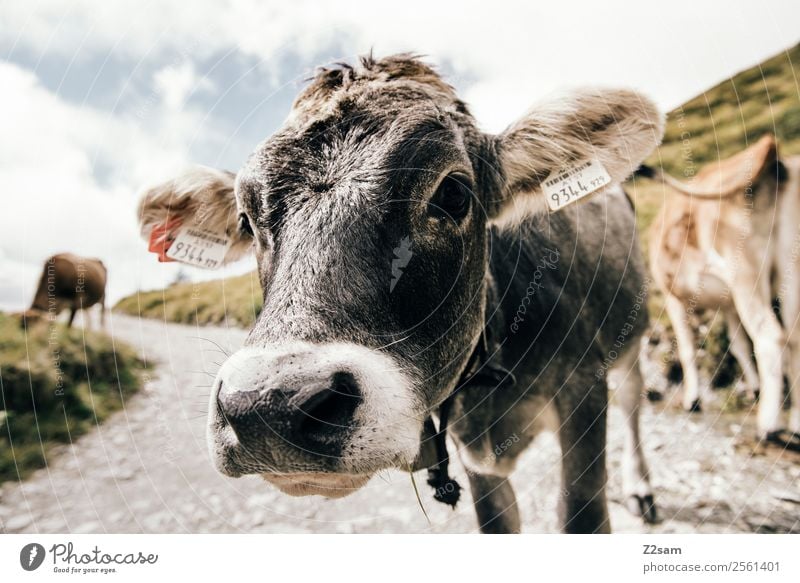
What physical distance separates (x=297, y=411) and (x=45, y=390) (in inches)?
91.8

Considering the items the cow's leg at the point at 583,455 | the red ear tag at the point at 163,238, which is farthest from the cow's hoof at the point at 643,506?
the red ear tag at the point at 163,238

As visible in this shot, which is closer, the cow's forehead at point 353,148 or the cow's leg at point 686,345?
the cow's forehead at point 353,148

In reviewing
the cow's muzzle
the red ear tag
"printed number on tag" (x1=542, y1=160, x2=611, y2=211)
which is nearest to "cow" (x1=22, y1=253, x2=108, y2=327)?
the red ear tag

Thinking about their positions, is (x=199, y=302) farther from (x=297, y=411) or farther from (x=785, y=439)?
(x=785, y=439)

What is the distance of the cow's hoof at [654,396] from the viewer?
3676 mm

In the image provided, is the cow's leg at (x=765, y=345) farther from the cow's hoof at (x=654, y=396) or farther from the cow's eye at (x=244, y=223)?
the cow's eye at (x=244, y=223)

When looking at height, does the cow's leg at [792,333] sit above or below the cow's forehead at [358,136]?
below

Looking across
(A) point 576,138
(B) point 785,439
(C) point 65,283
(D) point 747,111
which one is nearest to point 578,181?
(A) point 576,138

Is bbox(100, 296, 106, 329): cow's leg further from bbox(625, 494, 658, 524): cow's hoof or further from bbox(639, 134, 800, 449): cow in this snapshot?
bbox(625, 494, 658, 524): cow's hoof

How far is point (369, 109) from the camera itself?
200cm

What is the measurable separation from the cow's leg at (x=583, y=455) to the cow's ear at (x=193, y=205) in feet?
5.76

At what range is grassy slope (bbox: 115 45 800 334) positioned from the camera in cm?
304

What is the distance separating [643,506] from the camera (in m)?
3.21
